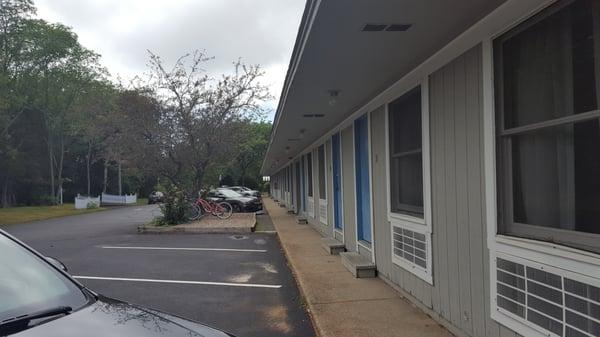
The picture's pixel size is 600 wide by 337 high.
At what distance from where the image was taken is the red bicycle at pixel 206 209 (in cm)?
1806

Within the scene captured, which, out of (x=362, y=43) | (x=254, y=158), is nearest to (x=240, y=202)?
(x=362, y=43)

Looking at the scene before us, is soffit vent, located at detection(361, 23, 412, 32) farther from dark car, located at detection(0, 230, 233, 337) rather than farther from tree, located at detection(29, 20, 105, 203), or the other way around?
tree, located at detection(29, 20, 105, 203)

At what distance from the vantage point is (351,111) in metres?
8.83

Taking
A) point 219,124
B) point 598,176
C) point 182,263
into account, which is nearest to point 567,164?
point 598,176

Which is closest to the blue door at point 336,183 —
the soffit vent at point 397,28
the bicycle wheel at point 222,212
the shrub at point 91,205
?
the soffit vent at point 397,28

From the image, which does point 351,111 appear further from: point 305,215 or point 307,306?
point 305,215

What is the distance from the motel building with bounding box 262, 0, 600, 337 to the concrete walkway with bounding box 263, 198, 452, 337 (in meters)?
0.20

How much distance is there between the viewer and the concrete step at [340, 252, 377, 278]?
7301mm

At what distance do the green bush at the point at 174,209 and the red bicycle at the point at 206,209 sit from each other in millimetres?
372

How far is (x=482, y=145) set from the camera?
4035mm

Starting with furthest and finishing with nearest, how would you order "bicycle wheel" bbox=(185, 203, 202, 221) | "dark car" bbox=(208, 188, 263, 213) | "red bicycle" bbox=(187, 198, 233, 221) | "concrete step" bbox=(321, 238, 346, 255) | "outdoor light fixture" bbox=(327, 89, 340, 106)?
"dark car" bbox=(208, 188, 263, 213)
"red bicycle" bbox=(187, 198, 233, 221)
"bicycle wheel" bbox=(185, 203, 202, 221)
"concrete step" bbox=(321, 238, 346, 255)
"outdoor light fixture" bbox=(327, 89, 340, 106)

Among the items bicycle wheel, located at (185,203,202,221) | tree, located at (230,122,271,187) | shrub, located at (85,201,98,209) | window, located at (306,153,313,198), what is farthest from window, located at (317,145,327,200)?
tree, located at (230,122,271,187)

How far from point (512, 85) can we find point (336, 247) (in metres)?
6.47

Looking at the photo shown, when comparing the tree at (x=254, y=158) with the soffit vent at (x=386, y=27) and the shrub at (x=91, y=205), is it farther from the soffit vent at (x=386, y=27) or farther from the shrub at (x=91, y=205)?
the soffit vent at (x=386, y=27)
